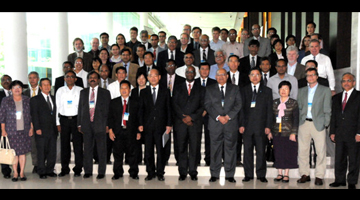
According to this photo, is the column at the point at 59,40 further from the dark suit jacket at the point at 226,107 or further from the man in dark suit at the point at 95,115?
the dark suit jacket at the point at 226,107

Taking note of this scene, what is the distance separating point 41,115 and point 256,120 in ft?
11.8

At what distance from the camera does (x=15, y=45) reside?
9023 mm

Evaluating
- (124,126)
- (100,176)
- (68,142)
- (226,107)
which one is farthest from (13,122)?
(226,107)

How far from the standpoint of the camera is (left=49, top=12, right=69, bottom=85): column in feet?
37.3

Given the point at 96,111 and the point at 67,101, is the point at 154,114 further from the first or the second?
the point at 67,101

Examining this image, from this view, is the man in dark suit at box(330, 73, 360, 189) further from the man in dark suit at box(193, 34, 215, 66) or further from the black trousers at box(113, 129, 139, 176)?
the black trousers at box(113, 129, 139, 176)

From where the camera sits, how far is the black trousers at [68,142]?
645 centimetres

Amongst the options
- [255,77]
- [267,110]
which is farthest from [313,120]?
[255,77]

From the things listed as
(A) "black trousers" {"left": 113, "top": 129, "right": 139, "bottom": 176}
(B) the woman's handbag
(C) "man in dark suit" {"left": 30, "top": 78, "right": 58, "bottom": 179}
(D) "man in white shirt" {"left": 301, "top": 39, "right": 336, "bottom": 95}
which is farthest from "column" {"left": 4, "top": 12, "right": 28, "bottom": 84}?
(D) "man in white shirt" {"left": 301, "top": 39, "right": 336, "bottom": 95}

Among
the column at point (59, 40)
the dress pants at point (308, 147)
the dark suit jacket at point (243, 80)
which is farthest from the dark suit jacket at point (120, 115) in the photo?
the column at point (59, 40)

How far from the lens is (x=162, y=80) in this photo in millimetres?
6703
